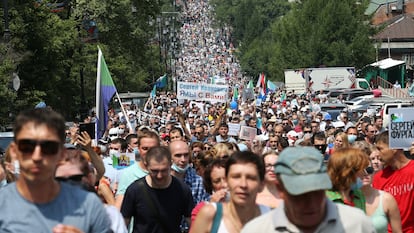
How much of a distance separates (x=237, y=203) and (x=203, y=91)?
22.1 metres

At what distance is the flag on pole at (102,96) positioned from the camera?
1658 cm

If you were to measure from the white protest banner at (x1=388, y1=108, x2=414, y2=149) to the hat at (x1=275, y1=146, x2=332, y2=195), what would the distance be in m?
4.82

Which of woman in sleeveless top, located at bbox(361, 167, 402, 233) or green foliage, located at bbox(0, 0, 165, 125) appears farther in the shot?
green foliage, located at bbox(0, 0, 165, 125)

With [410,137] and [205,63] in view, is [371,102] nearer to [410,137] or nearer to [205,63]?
[410,137]

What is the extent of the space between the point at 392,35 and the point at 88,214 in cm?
10526

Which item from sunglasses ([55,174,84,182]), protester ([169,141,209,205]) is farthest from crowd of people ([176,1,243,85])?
sunglasses ([55,174,84,182])

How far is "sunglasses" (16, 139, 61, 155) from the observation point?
4.39 metres

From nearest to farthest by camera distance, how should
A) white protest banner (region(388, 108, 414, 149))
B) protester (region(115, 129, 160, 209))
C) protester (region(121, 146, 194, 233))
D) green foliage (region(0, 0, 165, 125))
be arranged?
1. protester (region(121, 146, 194, 233))
2. protester (region(115, 129, 160, 209))
3. white protest banner (region(388, 108, 414, 149))
4. green foliage (region(0, 0, 165, 125))

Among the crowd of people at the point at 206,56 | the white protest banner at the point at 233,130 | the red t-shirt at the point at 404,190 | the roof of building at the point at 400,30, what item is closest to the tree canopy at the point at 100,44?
the white protest banner at the point at 233,130

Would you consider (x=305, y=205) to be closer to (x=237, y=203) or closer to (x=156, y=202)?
(x=237, y=203)

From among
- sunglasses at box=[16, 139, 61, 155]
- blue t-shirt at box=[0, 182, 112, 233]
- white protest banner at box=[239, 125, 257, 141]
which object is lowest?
white protest banner at box=[239, 125, 257, 141]

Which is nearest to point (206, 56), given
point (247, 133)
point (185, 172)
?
point (247, 133)

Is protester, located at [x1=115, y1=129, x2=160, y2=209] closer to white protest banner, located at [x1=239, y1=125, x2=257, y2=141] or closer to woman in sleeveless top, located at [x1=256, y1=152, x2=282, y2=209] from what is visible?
woman in sleeveless top, located at [x1=256, y1=152, x2=282, y2=209]

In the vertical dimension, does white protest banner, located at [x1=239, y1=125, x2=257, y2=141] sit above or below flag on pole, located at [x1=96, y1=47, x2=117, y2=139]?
below
